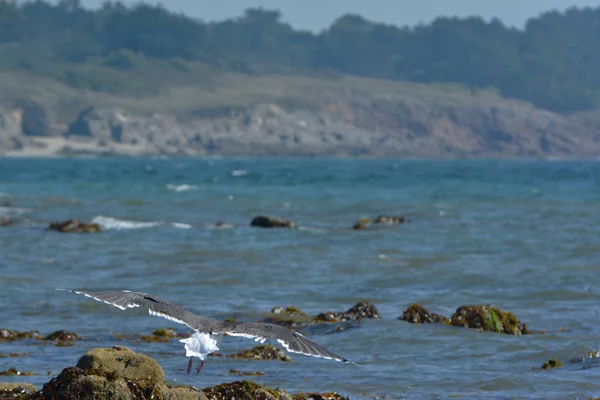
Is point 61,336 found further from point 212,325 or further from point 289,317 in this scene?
point 212,325

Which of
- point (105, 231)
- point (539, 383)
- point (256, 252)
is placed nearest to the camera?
point (539, 383)

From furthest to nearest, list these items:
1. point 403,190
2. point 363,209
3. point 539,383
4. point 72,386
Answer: point 403,190, point 363,209, point 539,383, point 72,386

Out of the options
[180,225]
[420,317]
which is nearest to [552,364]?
[420,317]

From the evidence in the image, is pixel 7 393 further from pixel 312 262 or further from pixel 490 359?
pixel 312 262

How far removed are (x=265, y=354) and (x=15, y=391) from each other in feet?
18.0

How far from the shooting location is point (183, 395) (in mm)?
9750

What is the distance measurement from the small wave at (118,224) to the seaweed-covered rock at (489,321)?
22.2 meters

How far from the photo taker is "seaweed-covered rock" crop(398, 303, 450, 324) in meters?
17.9

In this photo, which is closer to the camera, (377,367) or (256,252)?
(377,367)

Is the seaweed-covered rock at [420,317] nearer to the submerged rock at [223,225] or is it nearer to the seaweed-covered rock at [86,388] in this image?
the seaweed-covered rock at [86,388]

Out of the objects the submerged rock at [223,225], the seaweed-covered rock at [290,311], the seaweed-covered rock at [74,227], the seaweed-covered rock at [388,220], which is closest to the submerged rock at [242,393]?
the seaweed-covered rock at [290,311]

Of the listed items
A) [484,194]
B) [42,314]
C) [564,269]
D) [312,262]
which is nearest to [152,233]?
[312,262]

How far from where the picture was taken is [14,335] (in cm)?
1636

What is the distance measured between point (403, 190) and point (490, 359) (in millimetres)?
62600
